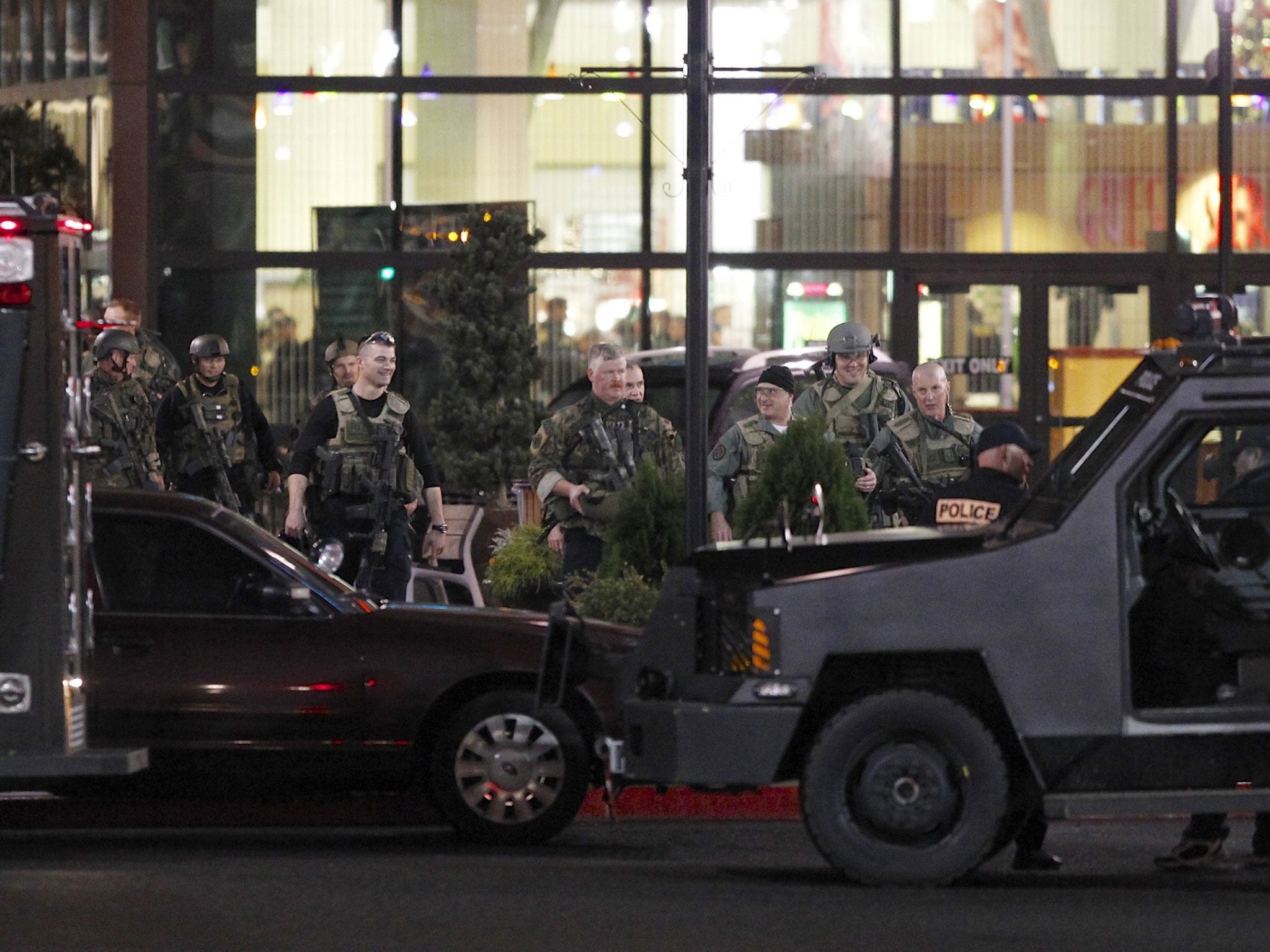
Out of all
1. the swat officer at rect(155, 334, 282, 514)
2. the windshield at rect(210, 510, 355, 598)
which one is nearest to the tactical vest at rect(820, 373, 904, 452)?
the swat officer at rect(155, 334, 282, 514)

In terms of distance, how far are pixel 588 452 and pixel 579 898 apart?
5058mm

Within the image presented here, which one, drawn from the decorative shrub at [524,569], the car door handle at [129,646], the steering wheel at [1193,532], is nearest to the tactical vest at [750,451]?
the decorative shrub at [524,569]

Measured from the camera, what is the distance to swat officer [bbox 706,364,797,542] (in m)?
12.9

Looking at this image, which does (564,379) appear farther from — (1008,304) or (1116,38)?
(1116,38)

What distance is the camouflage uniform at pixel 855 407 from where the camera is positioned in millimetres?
13219

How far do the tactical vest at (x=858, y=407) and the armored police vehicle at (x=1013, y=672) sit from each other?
461 cm

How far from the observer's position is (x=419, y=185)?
2180 centimetres

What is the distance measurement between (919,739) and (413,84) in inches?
568

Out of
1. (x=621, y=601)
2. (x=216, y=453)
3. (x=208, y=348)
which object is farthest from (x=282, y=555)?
(x=216, y=453)

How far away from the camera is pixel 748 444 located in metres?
13.0

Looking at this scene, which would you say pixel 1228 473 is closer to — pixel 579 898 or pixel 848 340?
pixel 579 898

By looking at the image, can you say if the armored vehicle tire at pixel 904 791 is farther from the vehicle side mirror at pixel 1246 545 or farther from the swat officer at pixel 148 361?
the swat officer at pixel 148 361

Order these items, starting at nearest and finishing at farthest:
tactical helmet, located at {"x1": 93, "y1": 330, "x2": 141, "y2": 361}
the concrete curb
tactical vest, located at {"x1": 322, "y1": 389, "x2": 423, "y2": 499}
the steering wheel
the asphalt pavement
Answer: the asphalt pavement < the steering wheel < the concrete curb < tactical vest, located at {"x1": 322, "y1": 389, "x2": 423, "y2": 499} < tactical helmet, located at {"x1": 93, "y1": 330, "x2": 141, "y2": 361}

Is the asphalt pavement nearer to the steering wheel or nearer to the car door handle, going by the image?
the car door handle
